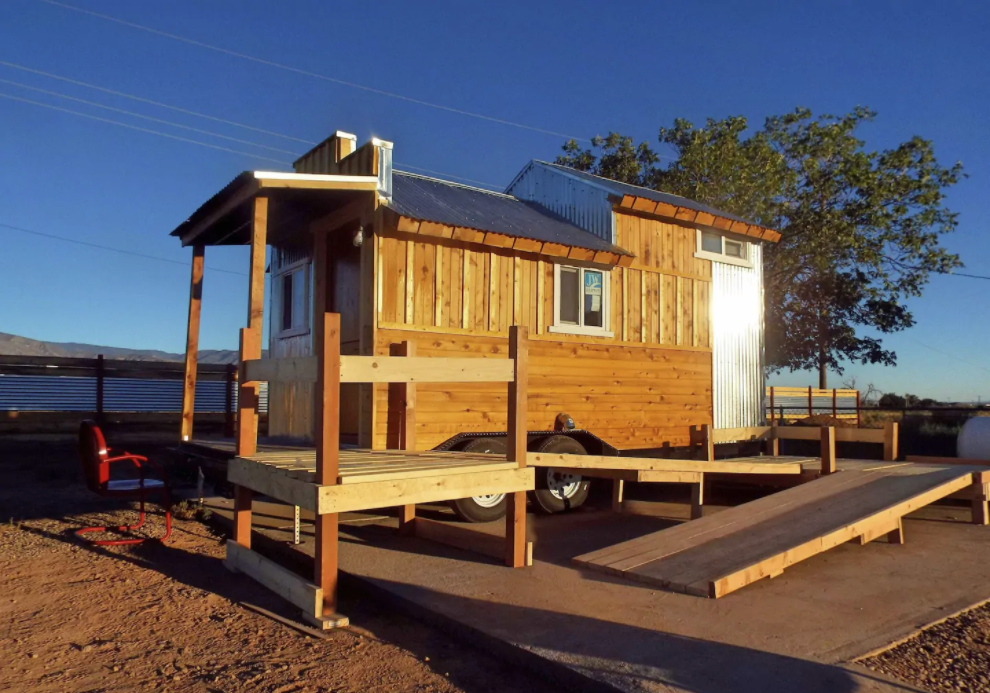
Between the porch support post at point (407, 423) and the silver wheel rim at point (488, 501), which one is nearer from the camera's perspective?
the porch support post at point (407, 423)

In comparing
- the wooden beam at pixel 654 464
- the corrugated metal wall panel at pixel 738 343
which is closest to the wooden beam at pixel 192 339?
the wooden beam at pixel 654 464

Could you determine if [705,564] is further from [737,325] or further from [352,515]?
[737,325]

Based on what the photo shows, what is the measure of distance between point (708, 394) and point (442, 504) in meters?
4.39

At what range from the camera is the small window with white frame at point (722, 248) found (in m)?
10.8

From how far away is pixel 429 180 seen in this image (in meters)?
10.7

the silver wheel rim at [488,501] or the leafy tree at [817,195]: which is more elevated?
the leafy tree at [817,195]

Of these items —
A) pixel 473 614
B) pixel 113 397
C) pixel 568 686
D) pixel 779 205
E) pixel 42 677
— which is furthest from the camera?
pixel 779 205

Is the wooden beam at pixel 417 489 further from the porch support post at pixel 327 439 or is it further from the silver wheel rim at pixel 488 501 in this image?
the silver wheel rim at pixel 488 501

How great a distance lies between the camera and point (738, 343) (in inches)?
441

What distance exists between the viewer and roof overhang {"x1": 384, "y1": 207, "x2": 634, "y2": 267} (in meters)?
7.44

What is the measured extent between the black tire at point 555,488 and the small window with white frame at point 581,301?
4.51 feet

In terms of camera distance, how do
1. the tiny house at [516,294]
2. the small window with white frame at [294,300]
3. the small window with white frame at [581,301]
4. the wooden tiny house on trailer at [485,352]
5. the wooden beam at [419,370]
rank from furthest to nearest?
1. the small window with white frame at [294,300]
2. the small window with white frame at [581,301]
3. the tiny house at [516,294]
4. the wooden tiny house on trailer at [485,352]
5. the wooden beam at [419,370]

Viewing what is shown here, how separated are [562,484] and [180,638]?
5.03 metres

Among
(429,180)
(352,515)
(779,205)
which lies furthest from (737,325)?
(779,205)
